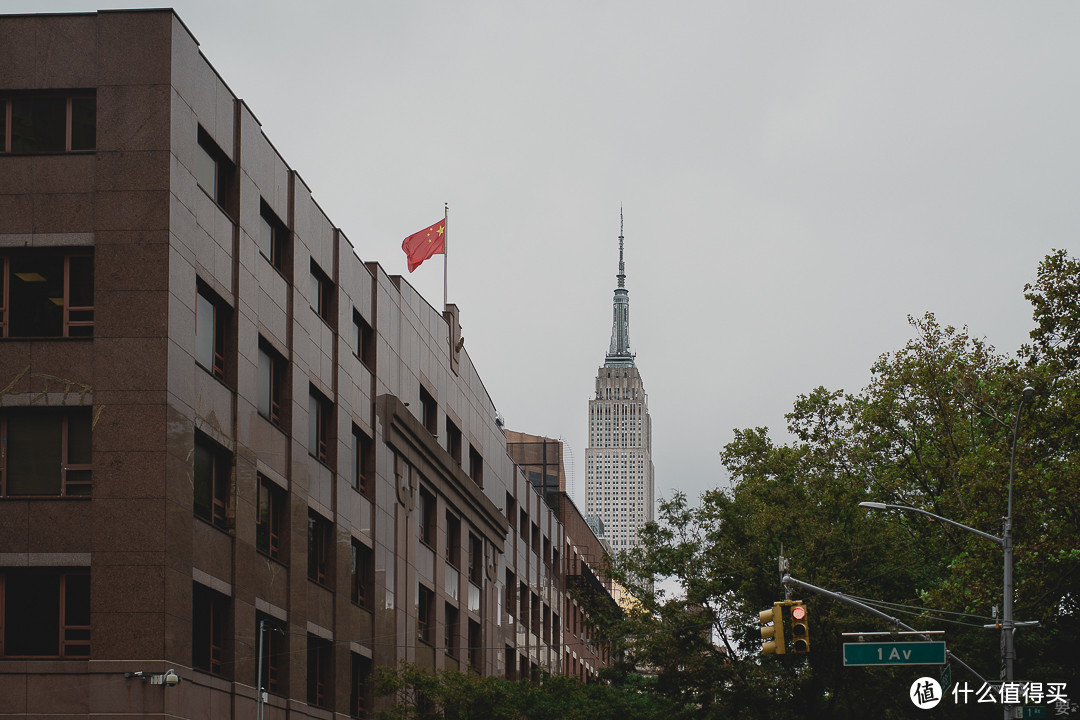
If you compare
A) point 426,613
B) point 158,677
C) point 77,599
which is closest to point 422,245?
point 426,613

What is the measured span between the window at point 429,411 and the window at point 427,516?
2637mm

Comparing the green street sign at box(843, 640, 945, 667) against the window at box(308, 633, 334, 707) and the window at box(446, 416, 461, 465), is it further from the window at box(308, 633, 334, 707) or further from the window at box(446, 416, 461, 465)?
the window at box(446, 416, 461, 465)

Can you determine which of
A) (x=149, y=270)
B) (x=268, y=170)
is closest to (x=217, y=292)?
(x=149, y=270)

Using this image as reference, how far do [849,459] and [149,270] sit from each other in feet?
98.5

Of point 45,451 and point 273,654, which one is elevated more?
point 45,451

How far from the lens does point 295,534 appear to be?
37.8 metres

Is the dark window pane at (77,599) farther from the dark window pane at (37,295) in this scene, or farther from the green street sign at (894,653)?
the green street sign at (894,653)

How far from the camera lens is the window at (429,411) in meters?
54.3

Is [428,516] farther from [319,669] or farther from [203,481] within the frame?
[203,481]

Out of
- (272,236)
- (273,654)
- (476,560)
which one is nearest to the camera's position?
(273,654)

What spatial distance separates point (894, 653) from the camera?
30656mm

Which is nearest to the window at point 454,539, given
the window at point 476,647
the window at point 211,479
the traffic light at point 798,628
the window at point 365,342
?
the window at point 476,647

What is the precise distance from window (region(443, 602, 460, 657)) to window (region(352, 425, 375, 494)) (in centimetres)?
1167

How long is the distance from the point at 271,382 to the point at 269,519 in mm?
3814
